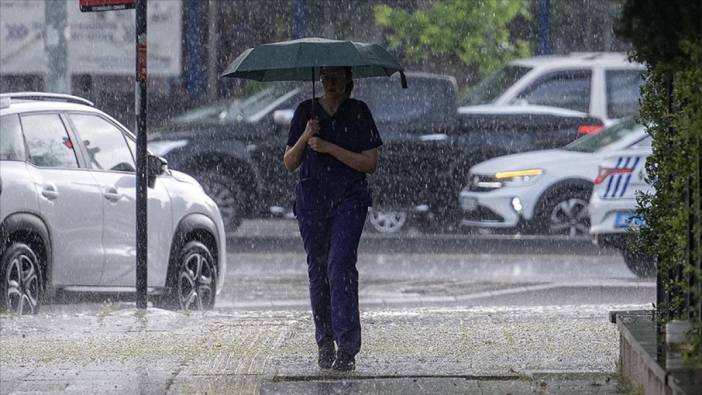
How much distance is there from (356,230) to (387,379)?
0.76 m

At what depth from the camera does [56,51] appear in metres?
19.2

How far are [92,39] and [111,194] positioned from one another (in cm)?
1022

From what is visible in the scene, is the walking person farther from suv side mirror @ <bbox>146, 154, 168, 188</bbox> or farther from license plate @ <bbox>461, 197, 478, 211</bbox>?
Answer: license plate @ <bbox>461, 197, 478, 211</bbox>

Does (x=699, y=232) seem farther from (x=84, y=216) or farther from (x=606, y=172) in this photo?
(x=606, y=172)

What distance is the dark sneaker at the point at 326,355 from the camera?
840cm

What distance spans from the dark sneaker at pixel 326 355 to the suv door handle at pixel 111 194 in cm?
374

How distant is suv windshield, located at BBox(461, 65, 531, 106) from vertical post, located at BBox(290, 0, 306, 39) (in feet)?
19.1

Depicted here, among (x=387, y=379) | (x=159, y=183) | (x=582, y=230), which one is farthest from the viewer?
(x=582, y=230)

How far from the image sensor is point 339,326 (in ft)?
26.9

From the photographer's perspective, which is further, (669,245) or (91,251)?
(91,251)

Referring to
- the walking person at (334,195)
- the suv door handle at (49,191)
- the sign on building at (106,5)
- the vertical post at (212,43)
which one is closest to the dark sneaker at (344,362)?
the walking person at (334,195)

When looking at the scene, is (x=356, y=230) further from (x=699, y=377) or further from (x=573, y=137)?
(x=573, y=137)

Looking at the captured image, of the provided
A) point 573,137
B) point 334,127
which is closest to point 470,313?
point 334,127

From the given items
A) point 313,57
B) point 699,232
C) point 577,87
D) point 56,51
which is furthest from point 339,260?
point 577,87
